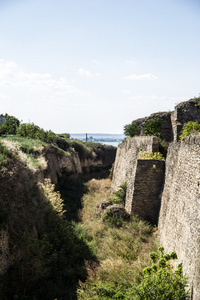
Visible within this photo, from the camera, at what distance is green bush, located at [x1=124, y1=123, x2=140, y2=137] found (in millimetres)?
16770

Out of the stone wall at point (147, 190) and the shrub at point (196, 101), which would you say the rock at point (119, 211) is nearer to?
the stone wall at point (147, 190)

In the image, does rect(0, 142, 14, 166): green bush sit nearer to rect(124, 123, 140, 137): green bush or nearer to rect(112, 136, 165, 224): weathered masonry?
rect(112, 136, 165, 224): weathered masonry

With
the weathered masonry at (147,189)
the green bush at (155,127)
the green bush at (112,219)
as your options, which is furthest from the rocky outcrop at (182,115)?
the green bush at (112,219)

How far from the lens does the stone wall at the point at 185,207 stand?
4.99m

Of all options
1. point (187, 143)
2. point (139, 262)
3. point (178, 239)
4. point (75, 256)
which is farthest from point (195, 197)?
point (75, 256)

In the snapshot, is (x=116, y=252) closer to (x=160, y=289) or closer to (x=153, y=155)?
(x=160, y=289)

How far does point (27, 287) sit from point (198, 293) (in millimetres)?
4558

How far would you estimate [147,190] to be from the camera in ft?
34.4

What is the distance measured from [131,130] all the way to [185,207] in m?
11.1

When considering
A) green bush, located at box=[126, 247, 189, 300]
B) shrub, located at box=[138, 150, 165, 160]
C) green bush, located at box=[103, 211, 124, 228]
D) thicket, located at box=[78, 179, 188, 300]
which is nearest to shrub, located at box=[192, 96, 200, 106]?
shrub, located at box=[138, 150, 165, 160]

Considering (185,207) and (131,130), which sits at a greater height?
(131,130)

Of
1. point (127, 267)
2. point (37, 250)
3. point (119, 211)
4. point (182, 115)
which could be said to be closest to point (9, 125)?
point (119, 211)

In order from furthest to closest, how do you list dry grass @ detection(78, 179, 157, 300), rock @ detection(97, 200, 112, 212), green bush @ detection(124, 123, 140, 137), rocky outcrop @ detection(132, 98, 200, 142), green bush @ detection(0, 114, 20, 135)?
green bush @ detection(0, 114, 20, 135)
green bush @ detection(124, 123, 140, 137)
rocky outcrop @ detection(132, 98, 200, 142)
rock @ detection(97, 200, 112, 212)
dry grass @ detection(78, 179, 157, 300)

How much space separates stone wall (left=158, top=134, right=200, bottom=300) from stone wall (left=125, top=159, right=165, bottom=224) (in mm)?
1115
